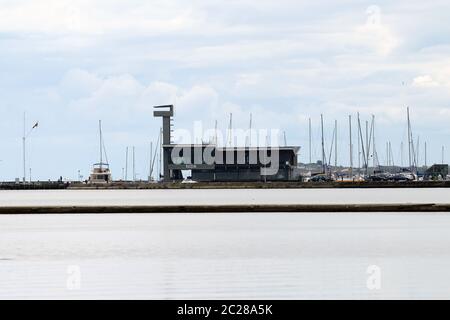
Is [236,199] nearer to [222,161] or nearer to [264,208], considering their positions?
[264,208]

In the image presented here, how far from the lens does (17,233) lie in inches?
2790

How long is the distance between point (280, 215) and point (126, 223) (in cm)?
1658

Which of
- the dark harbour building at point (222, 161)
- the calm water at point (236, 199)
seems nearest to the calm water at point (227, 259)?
the calm water at point (236, 199)

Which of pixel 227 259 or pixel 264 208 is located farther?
pixel 264 208

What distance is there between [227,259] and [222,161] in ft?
475

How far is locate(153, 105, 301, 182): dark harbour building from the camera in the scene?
629 ft

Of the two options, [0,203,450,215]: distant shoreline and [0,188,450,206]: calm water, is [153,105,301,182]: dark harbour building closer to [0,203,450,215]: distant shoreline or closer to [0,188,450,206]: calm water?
[0,188,450,206]: calm water

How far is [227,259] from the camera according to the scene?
48.0 metres

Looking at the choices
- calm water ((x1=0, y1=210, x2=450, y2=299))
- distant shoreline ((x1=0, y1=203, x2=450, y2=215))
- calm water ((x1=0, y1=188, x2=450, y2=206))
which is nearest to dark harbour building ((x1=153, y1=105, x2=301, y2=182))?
calm water ((x1=0, y1=188, x2=450, y2=206))

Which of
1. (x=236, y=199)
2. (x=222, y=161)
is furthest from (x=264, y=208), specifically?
(x=222, y=161)

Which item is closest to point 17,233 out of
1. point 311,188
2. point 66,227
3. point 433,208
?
point 66,227

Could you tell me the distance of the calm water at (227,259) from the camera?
35.6m

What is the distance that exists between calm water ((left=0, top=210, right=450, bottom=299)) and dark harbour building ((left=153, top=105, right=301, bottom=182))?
Result: 111 metres

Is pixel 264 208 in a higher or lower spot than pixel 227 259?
higher
